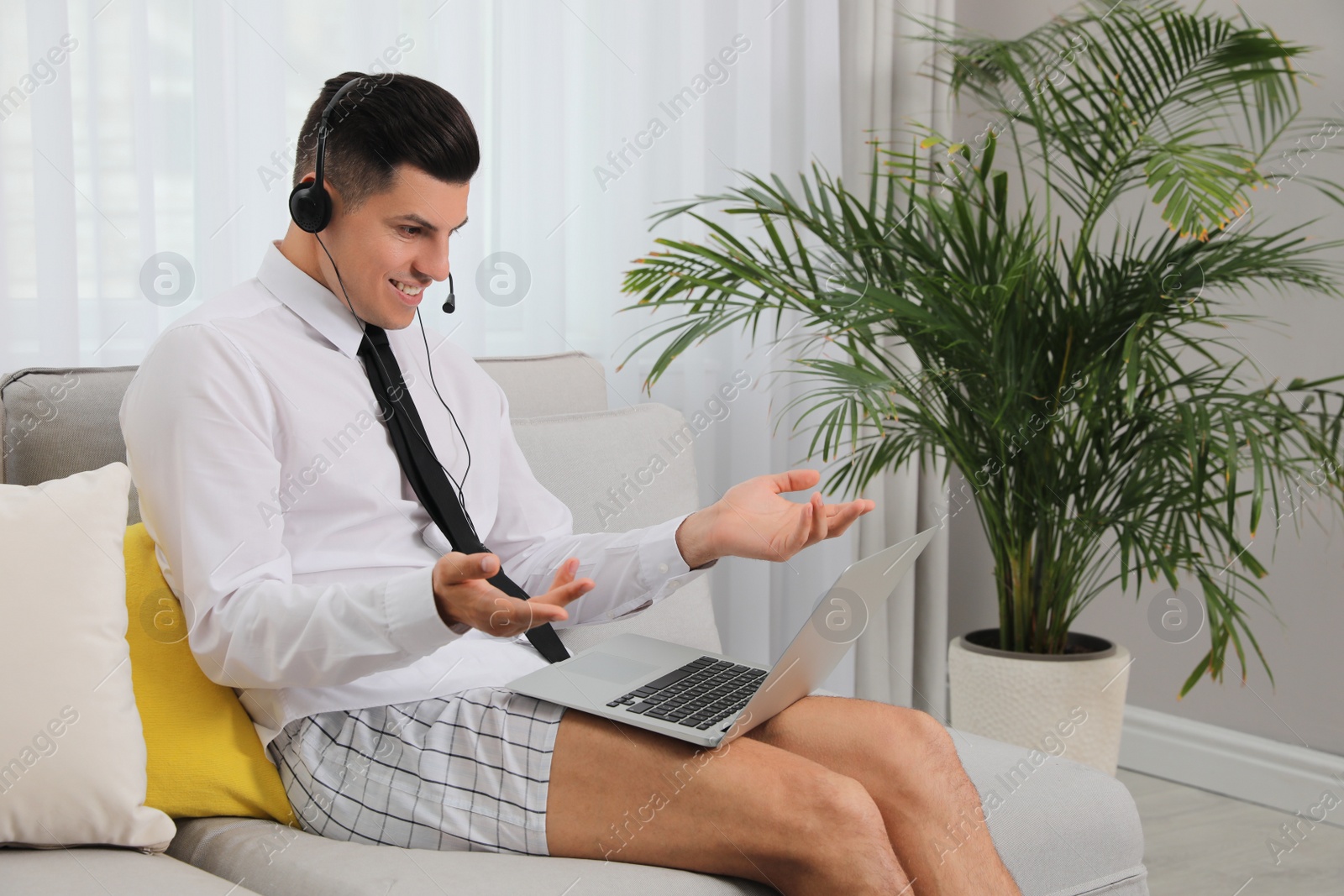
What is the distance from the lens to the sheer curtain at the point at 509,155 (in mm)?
1778

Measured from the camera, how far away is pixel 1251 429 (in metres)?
1.86

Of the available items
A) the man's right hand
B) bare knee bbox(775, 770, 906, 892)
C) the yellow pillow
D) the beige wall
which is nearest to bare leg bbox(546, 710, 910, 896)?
bare knee bbox(775, 770, 906, 892)

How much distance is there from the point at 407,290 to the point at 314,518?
273 millimetres

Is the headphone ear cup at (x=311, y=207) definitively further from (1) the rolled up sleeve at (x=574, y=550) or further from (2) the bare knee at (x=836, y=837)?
(2) the bare knee at (x=836, y=837)

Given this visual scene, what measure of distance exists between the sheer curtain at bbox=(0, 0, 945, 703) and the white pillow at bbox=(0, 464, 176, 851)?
2.55 feet

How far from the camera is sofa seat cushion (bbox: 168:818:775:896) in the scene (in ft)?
3.33

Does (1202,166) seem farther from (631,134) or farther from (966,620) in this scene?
(966,620)

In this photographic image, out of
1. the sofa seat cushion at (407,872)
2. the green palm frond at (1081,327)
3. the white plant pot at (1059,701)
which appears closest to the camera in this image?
the sofa seat cushion at (407,872)

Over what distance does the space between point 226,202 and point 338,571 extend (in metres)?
0.97

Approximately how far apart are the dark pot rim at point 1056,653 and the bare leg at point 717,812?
1.15 m

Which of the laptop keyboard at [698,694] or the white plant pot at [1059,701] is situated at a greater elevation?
the laptop keyboard at [698,694]

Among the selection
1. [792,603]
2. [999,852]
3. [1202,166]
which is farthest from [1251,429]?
[792,603]

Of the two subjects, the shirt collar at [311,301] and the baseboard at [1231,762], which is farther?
the baseboard at [1231,762]

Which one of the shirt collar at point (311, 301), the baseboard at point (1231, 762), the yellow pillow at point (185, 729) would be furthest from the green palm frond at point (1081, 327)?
the yellow pillow at point (185, 729)
